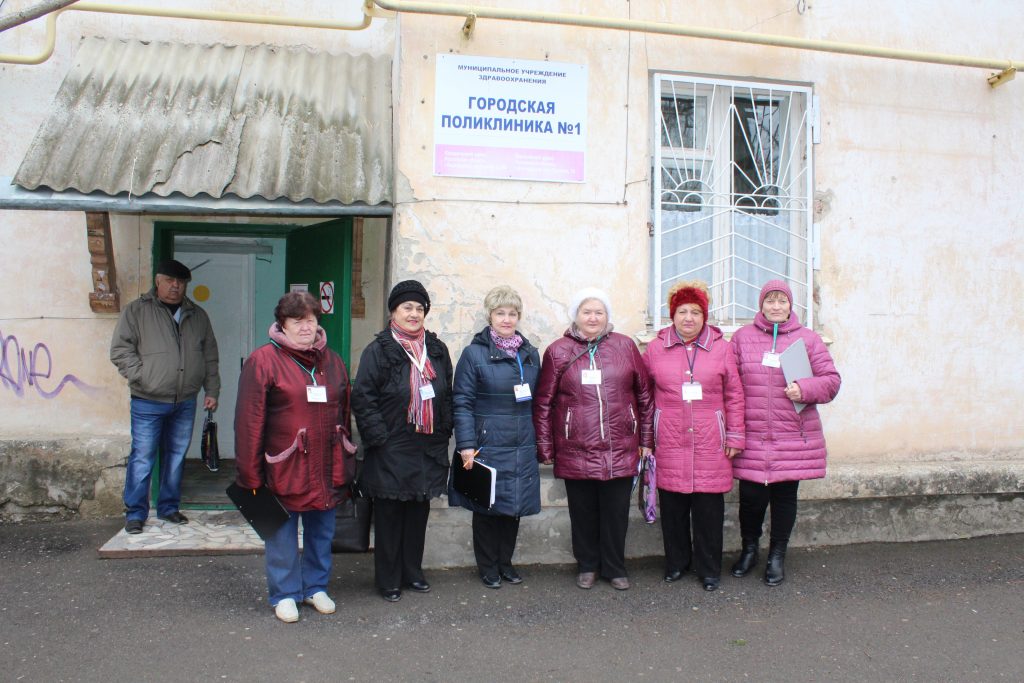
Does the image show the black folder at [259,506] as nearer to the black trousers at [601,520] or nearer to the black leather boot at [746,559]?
the black trousers at [601,520]

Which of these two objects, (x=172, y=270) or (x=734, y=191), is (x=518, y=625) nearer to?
(x=734, y=191)

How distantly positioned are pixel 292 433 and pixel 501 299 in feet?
4.35

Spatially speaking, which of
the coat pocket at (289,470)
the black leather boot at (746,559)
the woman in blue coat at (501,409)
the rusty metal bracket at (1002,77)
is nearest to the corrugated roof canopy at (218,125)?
the woman in blue coat at (501,409)

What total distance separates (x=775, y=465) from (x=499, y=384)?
63.5 inches

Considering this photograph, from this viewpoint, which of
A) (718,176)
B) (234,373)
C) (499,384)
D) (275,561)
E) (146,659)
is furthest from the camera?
(234,373)

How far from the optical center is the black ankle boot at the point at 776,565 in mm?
4855

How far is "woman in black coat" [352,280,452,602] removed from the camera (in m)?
4.36

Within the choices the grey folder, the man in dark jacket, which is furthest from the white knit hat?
the man in dark jacket

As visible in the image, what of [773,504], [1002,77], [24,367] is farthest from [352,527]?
[1002,77]

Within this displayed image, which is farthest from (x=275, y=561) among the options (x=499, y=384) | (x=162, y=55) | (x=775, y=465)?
(x=162, y=55)

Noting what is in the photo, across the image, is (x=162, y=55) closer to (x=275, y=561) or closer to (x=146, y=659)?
(x=275, y=561)

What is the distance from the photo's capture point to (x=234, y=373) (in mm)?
8047

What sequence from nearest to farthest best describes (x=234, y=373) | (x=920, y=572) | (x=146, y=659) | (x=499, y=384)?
(x=146, y=659) → (x=499, y=384) → (x=920, y=572) → (x=234, y=373)

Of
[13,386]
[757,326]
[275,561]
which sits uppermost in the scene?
[757,326]
